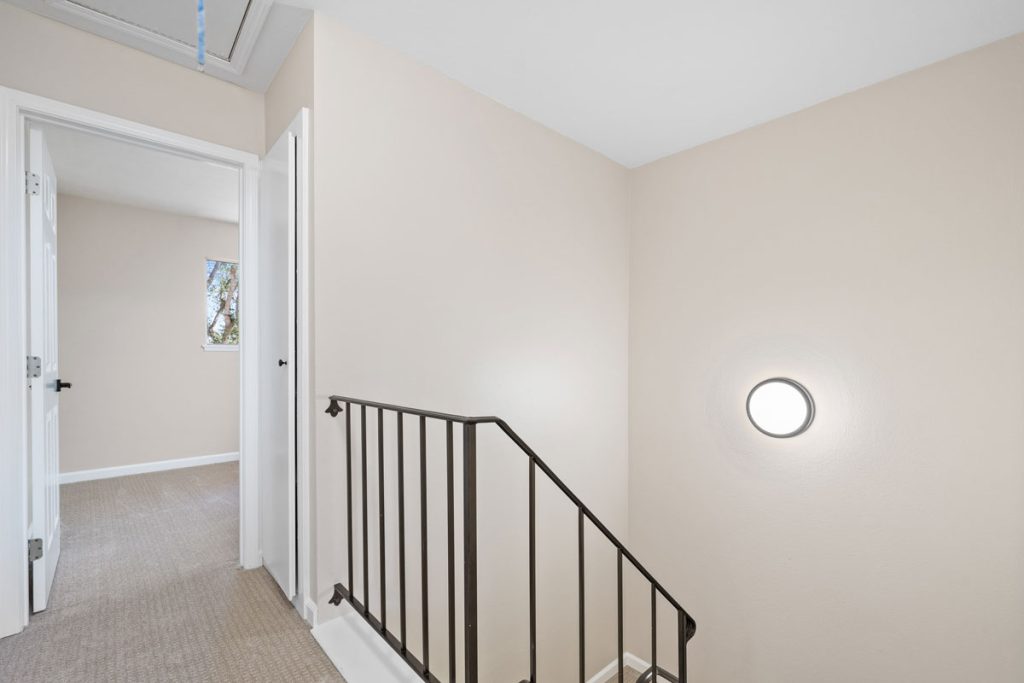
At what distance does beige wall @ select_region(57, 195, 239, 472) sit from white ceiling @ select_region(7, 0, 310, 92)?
109 inches

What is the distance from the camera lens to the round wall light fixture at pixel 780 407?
2264mm

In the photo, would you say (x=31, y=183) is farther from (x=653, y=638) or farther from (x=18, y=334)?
(x=653, y=638)

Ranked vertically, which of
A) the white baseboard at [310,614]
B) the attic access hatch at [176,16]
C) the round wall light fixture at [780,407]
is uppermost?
the attic access hatch at [176,16]

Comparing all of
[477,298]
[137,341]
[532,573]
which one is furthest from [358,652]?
[137,341]

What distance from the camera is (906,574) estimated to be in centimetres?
201

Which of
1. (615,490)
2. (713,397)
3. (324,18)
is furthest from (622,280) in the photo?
(324,18)

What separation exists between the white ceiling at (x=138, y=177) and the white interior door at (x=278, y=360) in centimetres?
91

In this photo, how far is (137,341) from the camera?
3.99m

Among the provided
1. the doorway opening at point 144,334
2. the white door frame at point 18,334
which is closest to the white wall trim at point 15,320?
the white door frame at point 18,334

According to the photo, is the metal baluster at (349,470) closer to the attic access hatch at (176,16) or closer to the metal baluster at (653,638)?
the metal baluster at (653,638)

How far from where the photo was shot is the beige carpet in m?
1.44

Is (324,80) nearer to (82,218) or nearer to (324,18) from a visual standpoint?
(324,18)

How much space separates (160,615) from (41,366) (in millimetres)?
1064

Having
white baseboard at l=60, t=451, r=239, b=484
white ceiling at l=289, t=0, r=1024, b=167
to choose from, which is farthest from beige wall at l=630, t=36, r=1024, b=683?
white baseboard at l=60, t=451, r=239, b=484
